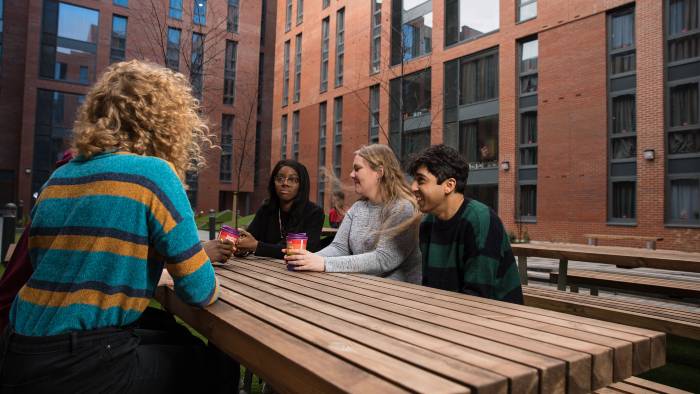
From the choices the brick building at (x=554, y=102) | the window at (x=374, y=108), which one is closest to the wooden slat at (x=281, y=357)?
the brick building at (x=554, y=102)

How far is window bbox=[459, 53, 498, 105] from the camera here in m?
20.3

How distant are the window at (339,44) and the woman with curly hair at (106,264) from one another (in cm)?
2802

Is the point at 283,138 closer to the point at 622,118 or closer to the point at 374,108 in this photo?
the point at 374,108

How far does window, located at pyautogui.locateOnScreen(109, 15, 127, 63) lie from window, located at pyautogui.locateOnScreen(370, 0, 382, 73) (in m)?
18.5

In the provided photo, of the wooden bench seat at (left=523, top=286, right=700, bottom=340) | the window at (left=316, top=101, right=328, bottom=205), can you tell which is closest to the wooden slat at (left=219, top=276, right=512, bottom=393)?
the wooden bench seat at (left=523, top=286, right=700, bottom=340)

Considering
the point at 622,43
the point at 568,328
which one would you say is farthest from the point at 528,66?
the point at 568,328

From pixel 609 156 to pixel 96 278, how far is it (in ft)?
59.3

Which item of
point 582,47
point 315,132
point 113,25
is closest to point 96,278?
point 582,47

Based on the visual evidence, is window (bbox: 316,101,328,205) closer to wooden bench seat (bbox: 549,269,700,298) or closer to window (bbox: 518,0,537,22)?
window (bbox: 518,0,537,22)

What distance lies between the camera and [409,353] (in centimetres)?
108

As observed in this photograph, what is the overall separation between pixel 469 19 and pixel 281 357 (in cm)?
2258

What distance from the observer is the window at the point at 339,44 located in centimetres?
2888

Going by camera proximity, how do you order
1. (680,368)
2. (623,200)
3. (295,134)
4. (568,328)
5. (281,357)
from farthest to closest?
(295,134) < (623,200) < (680,368) < (568,328) < (281,357)

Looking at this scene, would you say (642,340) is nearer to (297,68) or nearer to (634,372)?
(634,372)
